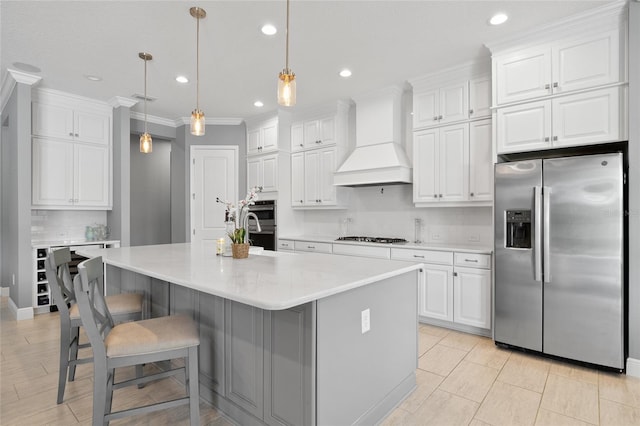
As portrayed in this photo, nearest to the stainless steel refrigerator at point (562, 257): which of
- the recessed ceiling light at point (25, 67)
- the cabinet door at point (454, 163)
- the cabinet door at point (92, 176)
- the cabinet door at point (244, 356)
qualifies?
the cabinet door at point (454, 163)

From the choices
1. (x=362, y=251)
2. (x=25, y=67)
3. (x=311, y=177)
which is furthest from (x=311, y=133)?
(x=25, y=67)

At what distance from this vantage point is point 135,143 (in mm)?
6535

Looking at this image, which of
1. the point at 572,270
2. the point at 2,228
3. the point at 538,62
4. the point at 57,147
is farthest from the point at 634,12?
the point at 2,228

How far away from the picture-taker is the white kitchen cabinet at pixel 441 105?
11.8ft

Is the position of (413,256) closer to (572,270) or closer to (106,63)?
(572,270)

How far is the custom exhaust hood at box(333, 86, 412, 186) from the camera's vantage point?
4.05 m

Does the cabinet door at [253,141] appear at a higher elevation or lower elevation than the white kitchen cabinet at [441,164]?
higher

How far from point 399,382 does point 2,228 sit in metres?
6.12

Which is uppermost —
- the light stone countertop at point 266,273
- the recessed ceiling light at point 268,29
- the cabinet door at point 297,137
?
the recessed ceiling light at point 268,29

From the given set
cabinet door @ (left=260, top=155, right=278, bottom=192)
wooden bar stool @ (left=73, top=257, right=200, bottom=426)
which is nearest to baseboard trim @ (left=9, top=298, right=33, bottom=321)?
wooden bar stool @ (left=73, top=257, right=200, bottom=426)

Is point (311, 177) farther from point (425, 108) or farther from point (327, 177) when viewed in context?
point (425, 108)

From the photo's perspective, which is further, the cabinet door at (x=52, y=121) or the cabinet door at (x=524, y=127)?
the cabinet door at (x=52, y=121)

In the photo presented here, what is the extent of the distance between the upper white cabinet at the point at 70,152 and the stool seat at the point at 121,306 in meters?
2.95

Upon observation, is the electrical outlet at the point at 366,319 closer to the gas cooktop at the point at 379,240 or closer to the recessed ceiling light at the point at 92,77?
the gas cooktop at the point at 379,240
